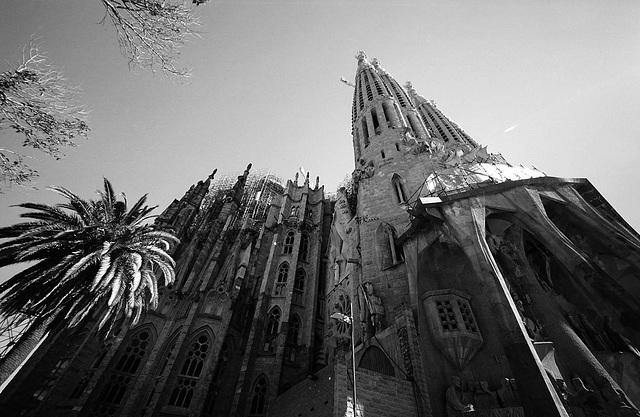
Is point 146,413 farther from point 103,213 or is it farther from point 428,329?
point 428,329

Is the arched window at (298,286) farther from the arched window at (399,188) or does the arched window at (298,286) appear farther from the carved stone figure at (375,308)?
the arched window at (399,188)

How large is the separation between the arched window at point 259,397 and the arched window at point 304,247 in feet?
30.7

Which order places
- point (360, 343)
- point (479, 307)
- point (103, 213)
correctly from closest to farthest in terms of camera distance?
1. point (479, 307)
2. point (103, 213)
3. point (360, 343)

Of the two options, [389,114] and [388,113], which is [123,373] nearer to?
[389,114]

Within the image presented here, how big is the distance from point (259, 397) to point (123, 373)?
7214mm

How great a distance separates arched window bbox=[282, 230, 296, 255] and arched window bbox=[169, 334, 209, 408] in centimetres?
867

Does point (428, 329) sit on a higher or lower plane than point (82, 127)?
lower

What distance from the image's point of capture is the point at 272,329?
1778cm

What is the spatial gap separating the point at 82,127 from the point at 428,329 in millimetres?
12708

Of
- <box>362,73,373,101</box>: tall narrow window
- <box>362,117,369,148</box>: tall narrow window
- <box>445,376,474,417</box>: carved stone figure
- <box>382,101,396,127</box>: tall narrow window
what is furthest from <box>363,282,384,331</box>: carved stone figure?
<box>362,73,373,101</box>: tall narrow window

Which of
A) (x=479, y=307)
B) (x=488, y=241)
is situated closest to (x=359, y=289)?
(x=479, y=307)

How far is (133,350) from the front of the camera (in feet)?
51.6

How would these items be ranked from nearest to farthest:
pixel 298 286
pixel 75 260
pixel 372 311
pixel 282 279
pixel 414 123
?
pixel 75 260
pixel 372 311
pixel 298 286
pixel 282 279
pixel 414 123

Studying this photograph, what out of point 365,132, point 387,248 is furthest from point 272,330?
point 365,132
